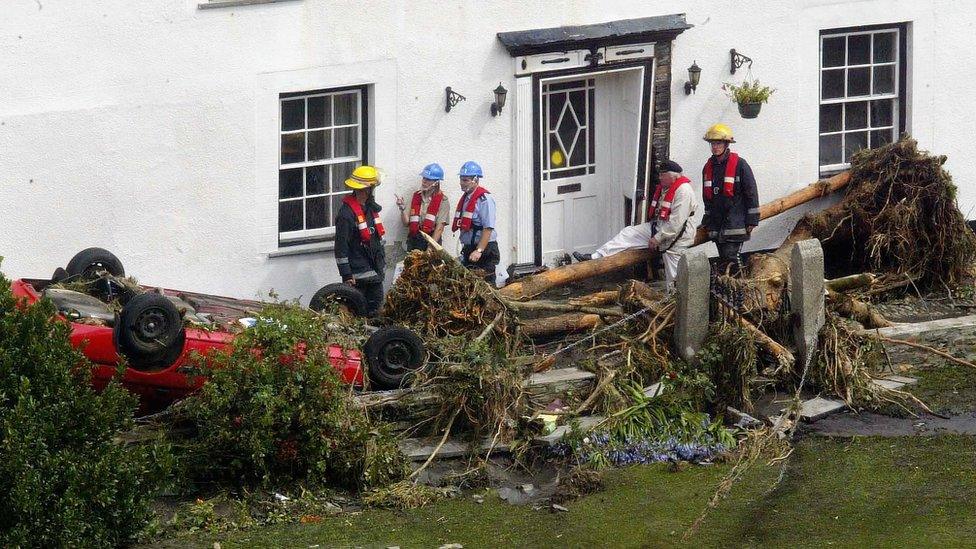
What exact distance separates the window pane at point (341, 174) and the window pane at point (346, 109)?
0.42 metres

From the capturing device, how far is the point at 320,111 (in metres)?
15.2

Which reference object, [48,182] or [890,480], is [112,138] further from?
[890,480]

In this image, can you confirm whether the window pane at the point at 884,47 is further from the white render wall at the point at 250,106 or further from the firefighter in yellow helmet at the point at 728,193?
the firefighter in yellow helmet at the point at 728,193

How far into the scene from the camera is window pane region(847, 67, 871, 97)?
1733cm

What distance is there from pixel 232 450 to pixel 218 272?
381 cm

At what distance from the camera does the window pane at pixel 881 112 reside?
17.5 m

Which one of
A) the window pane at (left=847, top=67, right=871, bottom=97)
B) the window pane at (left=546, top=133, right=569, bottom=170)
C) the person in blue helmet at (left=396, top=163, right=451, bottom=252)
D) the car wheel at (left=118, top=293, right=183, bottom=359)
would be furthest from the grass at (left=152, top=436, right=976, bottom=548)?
the window pane at (left=847, top=67, right=871, bottom=97)

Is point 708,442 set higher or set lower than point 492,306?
lower

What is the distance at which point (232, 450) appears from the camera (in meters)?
11.2

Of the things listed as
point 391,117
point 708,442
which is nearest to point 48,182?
point 391,117

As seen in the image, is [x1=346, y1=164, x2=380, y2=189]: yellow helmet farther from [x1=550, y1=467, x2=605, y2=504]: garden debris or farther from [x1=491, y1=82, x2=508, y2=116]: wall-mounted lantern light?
[x1=550, y1=467, x2=605, y2=504]: garden debris

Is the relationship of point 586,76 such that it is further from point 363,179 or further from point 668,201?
point 363,179

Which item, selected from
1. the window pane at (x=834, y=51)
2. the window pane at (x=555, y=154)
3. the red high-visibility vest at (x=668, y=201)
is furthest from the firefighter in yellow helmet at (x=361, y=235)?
the window pane at (x=834, y=51)

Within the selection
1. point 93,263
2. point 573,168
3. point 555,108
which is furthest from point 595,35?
point 93,263
